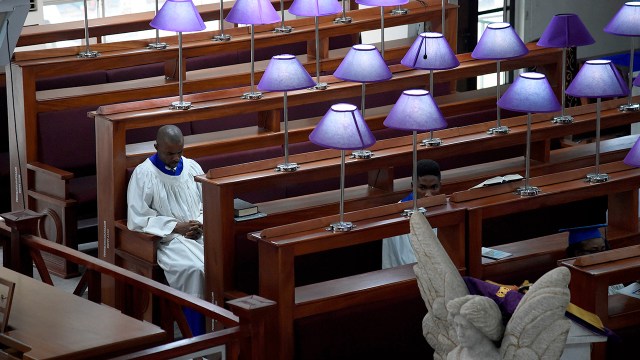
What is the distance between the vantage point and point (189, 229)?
8734 mm

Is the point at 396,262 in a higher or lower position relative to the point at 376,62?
lower

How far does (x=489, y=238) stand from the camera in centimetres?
870

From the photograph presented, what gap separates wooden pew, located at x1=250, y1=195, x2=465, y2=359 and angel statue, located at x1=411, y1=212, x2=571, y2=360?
109 centimetres

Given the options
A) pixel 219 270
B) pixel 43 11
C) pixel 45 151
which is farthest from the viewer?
pixel 43 11

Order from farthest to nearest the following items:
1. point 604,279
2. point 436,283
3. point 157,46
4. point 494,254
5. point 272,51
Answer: point 272,51
point 157,46
point 494,254
point 604,279
point 436,283

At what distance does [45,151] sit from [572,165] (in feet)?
12.1

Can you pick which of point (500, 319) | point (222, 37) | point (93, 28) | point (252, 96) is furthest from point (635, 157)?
point (93, 28)

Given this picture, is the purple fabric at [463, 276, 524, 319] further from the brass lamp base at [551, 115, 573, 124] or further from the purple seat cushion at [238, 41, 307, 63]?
the purple seat cushion at [238, 41, 307, 63]

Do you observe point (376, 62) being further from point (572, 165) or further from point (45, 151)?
point (45, 151)

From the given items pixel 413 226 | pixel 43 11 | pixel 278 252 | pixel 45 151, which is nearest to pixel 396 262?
pixel 278 252

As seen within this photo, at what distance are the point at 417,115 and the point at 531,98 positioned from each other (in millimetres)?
791

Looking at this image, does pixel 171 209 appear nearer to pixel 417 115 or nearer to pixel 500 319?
pixel 417 115

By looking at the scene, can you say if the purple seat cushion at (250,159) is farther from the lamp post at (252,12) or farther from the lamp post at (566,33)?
the lamp post at (566,33)

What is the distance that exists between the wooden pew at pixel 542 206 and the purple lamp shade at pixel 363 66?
94 centimetres
